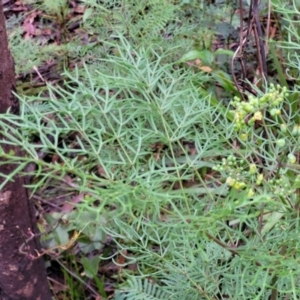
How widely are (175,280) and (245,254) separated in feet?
0.75

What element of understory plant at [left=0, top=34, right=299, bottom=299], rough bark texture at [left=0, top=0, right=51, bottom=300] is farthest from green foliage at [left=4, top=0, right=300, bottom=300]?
rough bark texture at [left=0, top=0, right=51, bottom=300]

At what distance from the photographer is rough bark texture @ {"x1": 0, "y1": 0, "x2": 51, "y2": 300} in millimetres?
951

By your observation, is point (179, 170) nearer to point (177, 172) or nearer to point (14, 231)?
point (177, 172)

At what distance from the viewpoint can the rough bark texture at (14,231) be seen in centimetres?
95

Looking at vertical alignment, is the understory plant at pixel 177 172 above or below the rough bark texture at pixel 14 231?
above

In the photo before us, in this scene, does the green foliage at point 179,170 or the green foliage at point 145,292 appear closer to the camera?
the green foliage at point 179,170

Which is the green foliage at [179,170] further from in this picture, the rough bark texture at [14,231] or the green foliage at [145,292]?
the rough bark texture at [14,231]

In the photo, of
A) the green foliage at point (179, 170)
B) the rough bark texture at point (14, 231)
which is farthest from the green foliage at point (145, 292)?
the rough bark texture at point (14, 231)

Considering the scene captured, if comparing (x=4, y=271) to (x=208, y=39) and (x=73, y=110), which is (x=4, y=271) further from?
(x=208, y=39)

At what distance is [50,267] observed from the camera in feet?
5.17

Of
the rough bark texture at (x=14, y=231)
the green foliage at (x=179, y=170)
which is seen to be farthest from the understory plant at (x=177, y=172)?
the rough bark texture at (x=14, y=231)

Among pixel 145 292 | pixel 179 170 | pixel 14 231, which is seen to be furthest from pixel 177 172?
pixel 14 231

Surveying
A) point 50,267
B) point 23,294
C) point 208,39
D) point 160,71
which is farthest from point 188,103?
point 208,39

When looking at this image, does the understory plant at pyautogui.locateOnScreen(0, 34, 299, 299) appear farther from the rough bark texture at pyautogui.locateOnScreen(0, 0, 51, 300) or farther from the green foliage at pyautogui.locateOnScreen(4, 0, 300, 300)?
the rough bark texture at pyautogui.locateOnScreen(0, 0, 51, 300)
